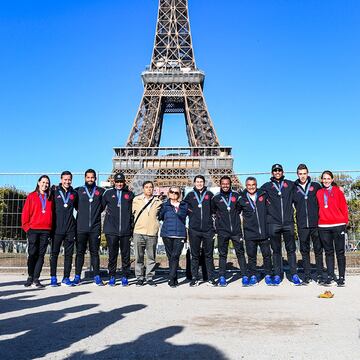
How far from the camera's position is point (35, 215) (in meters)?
6.93

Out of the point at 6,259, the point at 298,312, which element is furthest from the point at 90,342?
the point at 6,259

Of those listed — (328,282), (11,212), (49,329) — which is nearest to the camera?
(49,329)

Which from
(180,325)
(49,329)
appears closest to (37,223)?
(49,329)

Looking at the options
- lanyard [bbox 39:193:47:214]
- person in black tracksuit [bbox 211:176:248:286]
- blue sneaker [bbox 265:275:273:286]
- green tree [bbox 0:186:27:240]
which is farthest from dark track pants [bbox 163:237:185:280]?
green tree [bbox 0:186:27:240]

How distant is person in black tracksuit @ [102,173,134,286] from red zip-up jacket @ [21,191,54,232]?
96cm

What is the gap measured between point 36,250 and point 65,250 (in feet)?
1.58

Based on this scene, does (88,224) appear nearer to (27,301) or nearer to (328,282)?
(27,301)

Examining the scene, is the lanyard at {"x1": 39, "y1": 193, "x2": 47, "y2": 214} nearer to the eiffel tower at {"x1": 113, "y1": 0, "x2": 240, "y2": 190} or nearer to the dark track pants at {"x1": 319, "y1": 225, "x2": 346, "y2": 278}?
the dark track pants at {"x1": 319, "y1": 225, "x2": 346, "y2": 278}

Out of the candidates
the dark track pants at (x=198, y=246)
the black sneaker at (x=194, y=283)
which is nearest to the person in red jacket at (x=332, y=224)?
the dark track pants at (x=198, y=246)

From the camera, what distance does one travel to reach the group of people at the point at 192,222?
22.4 feet

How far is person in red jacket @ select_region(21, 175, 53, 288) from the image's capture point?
22.5ft

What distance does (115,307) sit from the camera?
4.58m

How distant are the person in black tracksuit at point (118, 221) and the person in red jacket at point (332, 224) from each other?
3311 mm

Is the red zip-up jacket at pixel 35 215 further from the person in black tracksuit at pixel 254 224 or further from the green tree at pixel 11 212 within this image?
the person in black tracksuit at pixel 254 224
